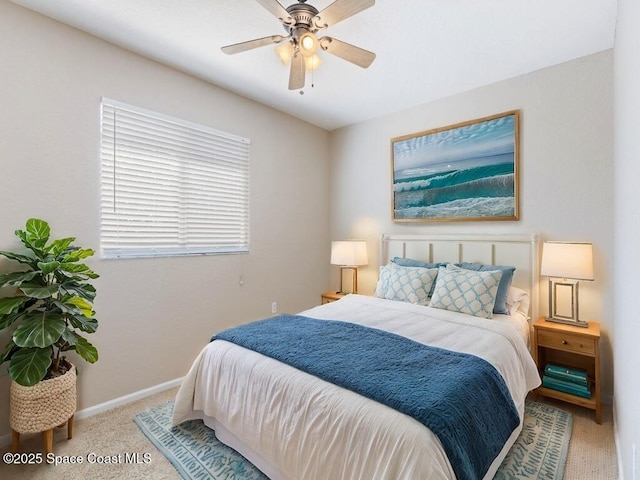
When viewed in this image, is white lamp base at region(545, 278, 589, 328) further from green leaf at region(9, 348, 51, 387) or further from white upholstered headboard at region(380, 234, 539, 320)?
green leaf at region(9, 348, 51, 387)

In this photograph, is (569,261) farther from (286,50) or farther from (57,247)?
(57,247)

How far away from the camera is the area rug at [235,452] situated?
5.84 feet

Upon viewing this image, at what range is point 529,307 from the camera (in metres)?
2.78

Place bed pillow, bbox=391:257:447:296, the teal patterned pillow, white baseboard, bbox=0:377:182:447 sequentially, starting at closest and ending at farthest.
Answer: white baseboard, bbox=0:377:182:447
the teal patterned pillow
bed pillow, bbox=391:257:447:296

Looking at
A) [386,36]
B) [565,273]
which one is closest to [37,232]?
[386,36]

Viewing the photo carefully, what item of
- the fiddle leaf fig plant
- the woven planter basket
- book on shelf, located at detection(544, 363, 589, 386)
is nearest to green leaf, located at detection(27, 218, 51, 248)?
the fiddle leaf fig plant

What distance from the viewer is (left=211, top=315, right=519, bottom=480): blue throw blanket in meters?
1.29

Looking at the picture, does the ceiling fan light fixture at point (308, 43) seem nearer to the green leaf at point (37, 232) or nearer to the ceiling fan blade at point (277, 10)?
the ceiling fan blade at point (277, 10)

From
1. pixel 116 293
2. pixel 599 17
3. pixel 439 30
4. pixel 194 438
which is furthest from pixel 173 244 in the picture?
pixel 599 17

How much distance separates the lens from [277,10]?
1687 mm

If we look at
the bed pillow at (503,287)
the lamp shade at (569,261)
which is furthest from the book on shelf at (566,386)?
the lamp shade at (569,261)

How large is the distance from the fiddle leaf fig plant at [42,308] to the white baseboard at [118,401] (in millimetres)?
510

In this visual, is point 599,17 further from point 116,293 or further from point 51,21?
point 116,293

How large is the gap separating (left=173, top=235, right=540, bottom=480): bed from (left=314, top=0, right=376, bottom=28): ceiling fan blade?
1.83 metres
